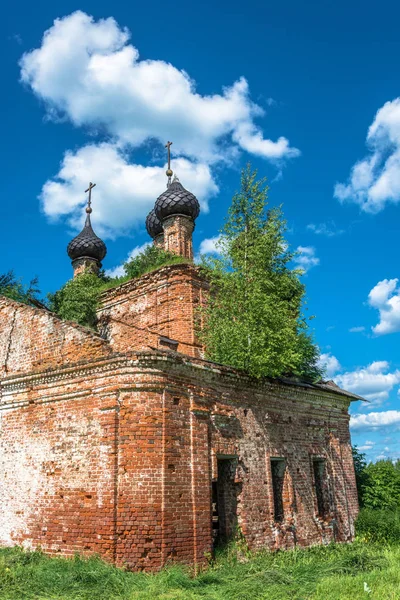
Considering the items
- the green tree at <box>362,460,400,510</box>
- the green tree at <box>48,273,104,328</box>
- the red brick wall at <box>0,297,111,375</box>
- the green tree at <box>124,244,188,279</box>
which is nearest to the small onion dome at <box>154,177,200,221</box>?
the green tree at <box>124,244,188,279</box>

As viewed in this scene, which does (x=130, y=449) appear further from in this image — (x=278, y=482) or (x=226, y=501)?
(x=278, y=482)

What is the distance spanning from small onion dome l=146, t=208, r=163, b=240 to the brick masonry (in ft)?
34.7

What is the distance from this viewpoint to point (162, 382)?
9789mm

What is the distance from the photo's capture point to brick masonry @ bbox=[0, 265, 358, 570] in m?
9.16

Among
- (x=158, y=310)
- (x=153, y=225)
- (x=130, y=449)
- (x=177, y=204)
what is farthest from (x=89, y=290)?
(x=130, y=449)

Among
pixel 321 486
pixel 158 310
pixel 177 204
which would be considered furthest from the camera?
pixel 177 204

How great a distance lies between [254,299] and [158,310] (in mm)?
4783

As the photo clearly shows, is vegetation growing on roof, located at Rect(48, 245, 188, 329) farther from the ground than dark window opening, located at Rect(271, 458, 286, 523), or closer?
farther from the ground

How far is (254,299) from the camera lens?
13562 mm

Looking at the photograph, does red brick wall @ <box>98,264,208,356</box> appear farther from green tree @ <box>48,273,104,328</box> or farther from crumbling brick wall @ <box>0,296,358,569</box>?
crumbling brick wall @ <box>0,296,358,569</box>

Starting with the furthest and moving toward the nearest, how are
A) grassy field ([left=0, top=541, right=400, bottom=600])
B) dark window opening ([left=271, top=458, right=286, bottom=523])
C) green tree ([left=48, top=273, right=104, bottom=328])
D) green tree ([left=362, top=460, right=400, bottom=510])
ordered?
green tree ([left=48, top=273, right=104, bottom=328]) → green tree ([left=362, top=460, right=400, bottom=510]) → dark window opening ([left=271, top=458, right=286, bottom=523]) → grassy field ([left=0, top=541, right=400, bottom=600])

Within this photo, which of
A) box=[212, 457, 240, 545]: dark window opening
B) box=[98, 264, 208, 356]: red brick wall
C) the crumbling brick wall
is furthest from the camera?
box=[98, 264, 208, 356]: red brick wall

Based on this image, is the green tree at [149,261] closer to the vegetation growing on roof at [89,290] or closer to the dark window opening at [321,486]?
the vegetation growing on roof at [89,290]

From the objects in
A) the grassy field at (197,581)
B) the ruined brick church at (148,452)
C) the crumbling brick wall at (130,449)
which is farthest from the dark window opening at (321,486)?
the grassy field at (197,581)
